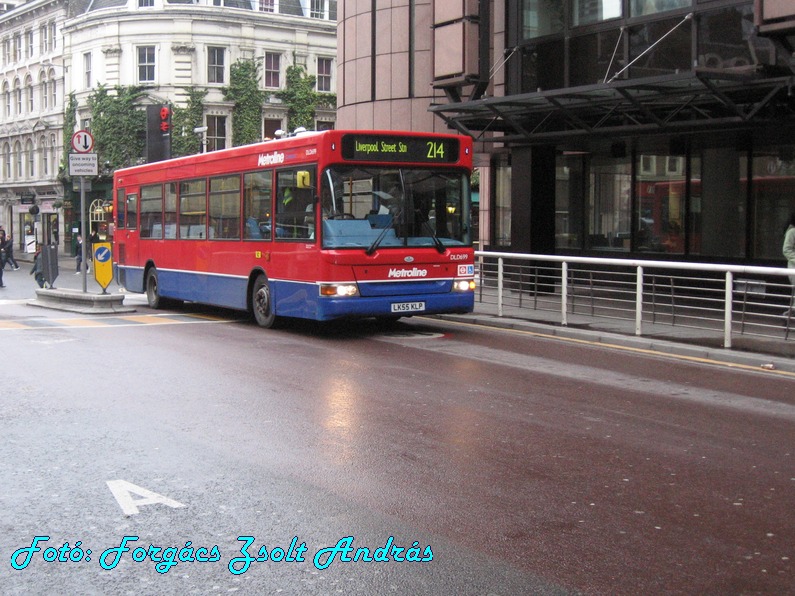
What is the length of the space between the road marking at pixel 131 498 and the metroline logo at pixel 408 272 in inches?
319

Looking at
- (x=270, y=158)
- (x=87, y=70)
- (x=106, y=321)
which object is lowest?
(x=106, y=321)

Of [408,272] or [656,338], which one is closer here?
[656,338]

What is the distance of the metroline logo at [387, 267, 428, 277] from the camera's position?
1416cm

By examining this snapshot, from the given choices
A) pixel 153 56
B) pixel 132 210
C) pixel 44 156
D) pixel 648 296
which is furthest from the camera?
pixel 44 156

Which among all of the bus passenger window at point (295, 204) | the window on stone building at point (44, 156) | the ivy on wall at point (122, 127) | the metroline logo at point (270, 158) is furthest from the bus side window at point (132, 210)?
the window on stone building at point (44, 156)

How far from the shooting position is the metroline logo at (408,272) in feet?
46.5

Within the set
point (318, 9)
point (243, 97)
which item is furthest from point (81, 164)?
point (318, 9)

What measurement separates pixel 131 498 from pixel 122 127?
50596 millimetres

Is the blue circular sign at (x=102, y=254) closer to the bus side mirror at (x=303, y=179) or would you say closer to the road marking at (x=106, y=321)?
the road marking at (x=106, y=321)

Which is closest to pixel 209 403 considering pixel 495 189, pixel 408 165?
pixel 408 165

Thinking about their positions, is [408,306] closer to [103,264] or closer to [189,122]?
[103,264]

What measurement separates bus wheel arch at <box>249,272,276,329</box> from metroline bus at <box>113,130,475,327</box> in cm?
2

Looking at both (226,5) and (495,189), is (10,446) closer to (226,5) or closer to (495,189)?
(495,189)

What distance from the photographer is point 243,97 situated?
2120 inches
